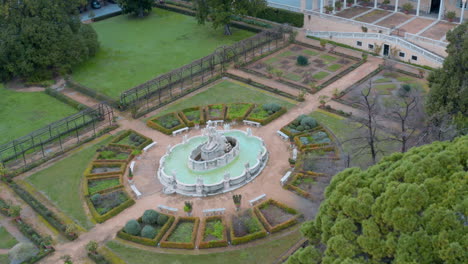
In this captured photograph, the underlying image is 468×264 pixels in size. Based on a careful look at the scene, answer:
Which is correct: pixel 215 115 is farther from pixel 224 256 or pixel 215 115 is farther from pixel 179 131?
pixel 224 256

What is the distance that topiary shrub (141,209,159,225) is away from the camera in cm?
4272

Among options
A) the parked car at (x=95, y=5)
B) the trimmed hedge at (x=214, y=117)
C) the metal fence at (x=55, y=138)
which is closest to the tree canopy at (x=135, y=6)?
the parked car at (x=95, y=5)

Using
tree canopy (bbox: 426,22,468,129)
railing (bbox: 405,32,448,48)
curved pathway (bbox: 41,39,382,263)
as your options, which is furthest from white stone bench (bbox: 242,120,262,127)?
railing (bbox: 405,32,448,48)

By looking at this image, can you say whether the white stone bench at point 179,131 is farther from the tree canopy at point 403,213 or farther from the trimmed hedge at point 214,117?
the tree canopy at point 403,213

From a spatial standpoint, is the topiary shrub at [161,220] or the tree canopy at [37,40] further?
the tree canopy at [37,40]

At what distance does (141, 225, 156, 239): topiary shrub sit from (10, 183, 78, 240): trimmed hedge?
5.92 metres

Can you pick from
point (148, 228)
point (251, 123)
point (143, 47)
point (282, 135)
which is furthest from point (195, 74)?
point (148, 228)

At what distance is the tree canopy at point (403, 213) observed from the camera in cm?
2392

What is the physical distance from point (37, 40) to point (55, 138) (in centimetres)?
1789

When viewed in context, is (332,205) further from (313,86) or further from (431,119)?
(313,86)

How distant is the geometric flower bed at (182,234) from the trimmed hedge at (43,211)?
8106mm

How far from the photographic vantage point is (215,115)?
59.2 meters

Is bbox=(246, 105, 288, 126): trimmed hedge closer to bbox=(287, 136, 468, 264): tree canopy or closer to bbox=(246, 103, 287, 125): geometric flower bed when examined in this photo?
bbox=(246, 103, 287, 125): geometric flower bed

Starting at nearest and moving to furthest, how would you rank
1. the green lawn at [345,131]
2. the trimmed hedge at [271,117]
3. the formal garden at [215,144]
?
1. the formal garden at [215,144]
2. the green lawn at [345,131]
3. the trimmed hedge at [271,117]
